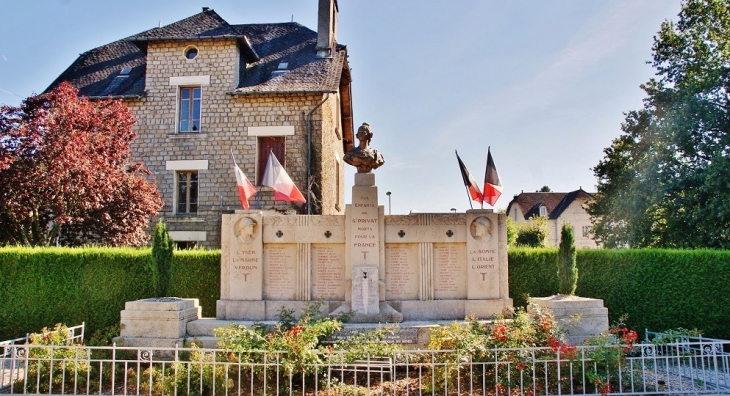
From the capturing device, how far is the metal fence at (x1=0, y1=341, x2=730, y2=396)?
7.29m

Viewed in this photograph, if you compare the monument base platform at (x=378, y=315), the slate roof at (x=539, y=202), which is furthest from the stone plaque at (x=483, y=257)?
the slate roof at (x=539, y=202)

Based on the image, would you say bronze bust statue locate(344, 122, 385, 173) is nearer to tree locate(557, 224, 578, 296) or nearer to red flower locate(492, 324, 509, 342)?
tree locate(557, 224, 578, 296)

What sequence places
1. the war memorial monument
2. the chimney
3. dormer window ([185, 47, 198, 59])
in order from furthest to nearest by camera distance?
the chimney < dormer window ([185, 47, 198, 59]) < the war memorial monument

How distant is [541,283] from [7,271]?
12739 millimetres

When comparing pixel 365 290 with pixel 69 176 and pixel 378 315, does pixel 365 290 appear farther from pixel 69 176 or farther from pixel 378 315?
pixel 69 176

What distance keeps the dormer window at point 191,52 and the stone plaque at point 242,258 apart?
38.3 feet

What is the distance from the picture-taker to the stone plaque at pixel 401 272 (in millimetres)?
10500

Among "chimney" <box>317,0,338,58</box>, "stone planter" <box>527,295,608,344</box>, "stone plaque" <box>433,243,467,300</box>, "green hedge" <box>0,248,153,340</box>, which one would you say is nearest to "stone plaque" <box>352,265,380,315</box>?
"stone plaque" <box>433,243,467,300</box>

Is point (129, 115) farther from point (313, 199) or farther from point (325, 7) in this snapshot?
point (325, 7)

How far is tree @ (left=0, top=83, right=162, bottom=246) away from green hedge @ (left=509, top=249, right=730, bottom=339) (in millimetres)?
11364

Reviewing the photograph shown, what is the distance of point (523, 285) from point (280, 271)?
20.3 feet

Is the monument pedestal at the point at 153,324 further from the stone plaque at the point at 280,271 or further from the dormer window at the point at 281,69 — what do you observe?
the dormer window at the point at 281,69

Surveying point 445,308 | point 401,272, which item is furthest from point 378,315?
point 445,308

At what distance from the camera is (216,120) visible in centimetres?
1967
